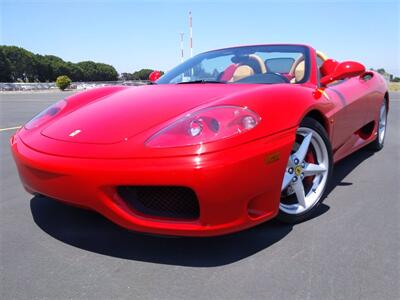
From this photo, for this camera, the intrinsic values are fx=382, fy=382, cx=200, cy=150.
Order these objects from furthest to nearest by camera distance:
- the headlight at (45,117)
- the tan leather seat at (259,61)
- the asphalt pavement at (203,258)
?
the tan leather seat at (259,61), the headlight at (45,117), the asphalt pavement at (203,258)

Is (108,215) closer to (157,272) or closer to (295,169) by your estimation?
(157,272)

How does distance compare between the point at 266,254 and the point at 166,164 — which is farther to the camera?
the point at 266,254

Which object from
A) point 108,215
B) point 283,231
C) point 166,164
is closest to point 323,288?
point 283,231

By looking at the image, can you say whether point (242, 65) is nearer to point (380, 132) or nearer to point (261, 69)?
point (261, 69)

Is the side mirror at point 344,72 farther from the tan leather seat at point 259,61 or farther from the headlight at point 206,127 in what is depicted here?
the headlight at point 206,127

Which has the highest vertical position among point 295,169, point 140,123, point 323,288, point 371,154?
point 140,123

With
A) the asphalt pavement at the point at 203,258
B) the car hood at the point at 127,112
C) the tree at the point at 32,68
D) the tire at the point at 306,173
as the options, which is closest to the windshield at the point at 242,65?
the car hood at the point at 127,112

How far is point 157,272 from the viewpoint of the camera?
1.76 metres

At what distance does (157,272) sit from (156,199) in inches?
13.1

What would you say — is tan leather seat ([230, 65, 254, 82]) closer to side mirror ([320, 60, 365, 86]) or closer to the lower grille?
side mirror ([320, 60, 365, 86])

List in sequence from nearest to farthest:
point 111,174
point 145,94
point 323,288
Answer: point 323,288, point 111,174, point 145,94

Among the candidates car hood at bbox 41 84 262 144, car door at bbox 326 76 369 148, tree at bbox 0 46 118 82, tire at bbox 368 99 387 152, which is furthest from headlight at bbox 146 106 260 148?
tree at bbox 0 46 118 82

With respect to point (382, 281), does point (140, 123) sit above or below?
above

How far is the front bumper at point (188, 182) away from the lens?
1683 mm
